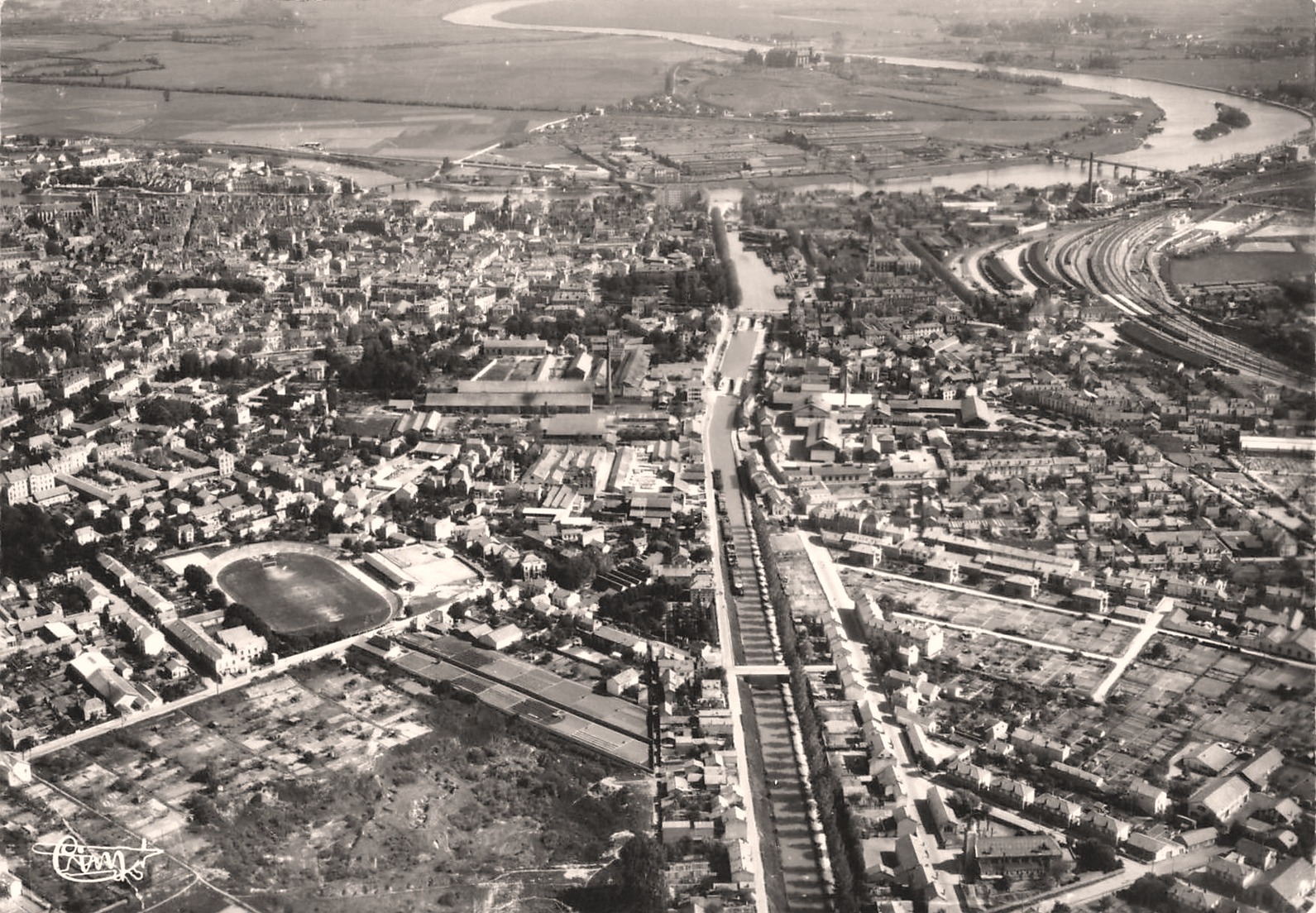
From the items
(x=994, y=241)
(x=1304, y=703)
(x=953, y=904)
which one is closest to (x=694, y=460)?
(x=1304, y=703)

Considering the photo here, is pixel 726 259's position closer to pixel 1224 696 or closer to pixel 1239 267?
pixel 1239 267

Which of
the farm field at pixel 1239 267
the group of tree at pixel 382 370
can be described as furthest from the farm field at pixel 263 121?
the farm field at pixel 1239 267

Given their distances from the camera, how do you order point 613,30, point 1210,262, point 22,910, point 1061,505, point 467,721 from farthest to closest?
point 613,30, point 1210,262, point 1061,505, point 467,721, point 22,910

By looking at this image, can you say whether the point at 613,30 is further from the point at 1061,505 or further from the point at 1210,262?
the point at 1061,505

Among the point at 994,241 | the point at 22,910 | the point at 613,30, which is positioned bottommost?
the point at 22,910

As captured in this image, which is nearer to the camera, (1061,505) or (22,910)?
(22,910)

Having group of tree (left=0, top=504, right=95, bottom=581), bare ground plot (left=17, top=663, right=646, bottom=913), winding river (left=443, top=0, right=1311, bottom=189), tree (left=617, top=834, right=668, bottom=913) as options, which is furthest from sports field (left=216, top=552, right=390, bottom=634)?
winding river (left=443, top=0, right=1311, bottom=189)
